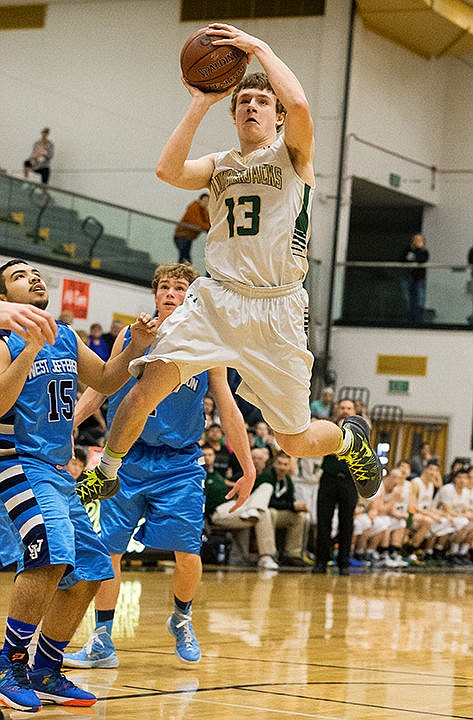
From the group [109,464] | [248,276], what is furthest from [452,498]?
[248,276]

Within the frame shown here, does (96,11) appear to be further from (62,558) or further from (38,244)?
(62,558)

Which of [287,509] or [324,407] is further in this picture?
[324,407]

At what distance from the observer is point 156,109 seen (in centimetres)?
2283

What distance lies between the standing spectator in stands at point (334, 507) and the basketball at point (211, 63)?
8469mm

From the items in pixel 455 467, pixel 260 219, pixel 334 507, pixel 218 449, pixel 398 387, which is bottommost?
pixel 334 507

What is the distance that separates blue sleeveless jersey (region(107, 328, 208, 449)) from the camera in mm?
5957

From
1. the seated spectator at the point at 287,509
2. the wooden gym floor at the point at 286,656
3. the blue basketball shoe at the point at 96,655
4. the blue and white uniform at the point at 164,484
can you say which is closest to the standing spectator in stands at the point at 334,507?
the seated spectator at the point at 287,509

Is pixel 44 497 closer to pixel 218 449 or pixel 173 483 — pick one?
pixel 173 483

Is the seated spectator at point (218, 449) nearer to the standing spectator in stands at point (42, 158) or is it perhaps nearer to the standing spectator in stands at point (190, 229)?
the standing spectator in stands at point (190, 229)

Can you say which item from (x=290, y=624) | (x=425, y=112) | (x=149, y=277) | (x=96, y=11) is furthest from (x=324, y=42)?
(x=290, y=624)

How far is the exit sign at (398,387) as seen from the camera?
2088 centimetres

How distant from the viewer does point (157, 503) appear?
Result: 5.97 metres

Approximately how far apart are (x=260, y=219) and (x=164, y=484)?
174 cm

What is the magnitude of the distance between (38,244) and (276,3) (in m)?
9.36
